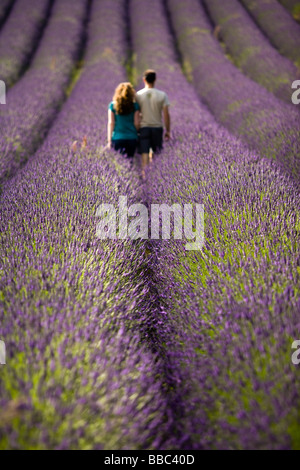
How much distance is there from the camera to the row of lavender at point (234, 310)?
934 millimetres

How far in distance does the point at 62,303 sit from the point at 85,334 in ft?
0.60

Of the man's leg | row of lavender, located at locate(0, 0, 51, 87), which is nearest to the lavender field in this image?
the man's leg

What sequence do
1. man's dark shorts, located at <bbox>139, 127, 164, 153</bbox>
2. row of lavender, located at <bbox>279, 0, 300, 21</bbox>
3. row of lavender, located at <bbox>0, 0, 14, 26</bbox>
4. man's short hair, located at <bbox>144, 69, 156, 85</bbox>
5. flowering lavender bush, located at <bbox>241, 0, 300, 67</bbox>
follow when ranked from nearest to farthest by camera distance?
man's short hair, located at <bbox>144, 69, 156, 85</bbox>, man's dark shorts, located at <bbox>139, 127, 164, 153</bbox>, flowering lavender bush, located at <bbox>241, 0, 300, 67</bbox>, row of lavender, located at <bbox>279, 0, 300, 21</bbox>, row of lavender, located at <bbox>0, 0, 14, 26</bbox>

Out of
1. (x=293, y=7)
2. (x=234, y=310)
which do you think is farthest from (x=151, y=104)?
(x=293, y=7)

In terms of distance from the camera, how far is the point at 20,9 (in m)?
12.4

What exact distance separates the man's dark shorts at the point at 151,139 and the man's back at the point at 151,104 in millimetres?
55

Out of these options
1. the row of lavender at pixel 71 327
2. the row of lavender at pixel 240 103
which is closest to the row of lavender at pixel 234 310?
the row of lavender at pixel 71 327

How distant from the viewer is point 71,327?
3.64 feet

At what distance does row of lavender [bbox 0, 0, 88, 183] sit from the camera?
378cm

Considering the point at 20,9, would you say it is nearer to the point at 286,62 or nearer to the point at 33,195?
the point at 286,62

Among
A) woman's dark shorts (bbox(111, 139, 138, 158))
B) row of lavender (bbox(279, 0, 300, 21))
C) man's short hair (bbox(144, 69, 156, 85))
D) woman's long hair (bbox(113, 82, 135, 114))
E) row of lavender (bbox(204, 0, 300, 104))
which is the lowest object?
woman's dark shorts (bbox(111, 139, 138, 158))

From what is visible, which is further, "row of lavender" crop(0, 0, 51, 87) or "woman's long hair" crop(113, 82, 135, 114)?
"row of lavender" crop(0, 0, 51, 87)

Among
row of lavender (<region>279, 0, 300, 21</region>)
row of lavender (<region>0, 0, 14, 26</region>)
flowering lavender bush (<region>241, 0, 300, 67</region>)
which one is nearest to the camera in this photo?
flowering lavender bush (<region>241, 0, 300, 67</region>)

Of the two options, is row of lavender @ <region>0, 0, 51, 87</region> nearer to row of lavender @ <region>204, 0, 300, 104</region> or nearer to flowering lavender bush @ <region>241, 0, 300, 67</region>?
row of lavender @ <region>204, 0, 300, 104</region>
